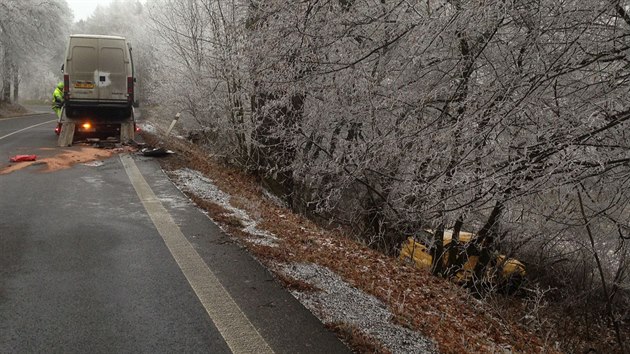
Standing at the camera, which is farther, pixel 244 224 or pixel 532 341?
pixel 244 224

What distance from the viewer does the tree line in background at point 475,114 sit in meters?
4.26

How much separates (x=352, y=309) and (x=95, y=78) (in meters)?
12.2

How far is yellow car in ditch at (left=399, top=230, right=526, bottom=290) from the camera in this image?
902 cm

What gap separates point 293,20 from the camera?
5.32m

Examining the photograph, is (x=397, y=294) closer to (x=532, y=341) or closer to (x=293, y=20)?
(x=532, y=341)

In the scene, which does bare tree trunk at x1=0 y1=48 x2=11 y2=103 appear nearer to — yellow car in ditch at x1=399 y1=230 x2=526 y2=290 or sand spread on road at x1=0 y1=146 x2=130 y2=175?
sand spread on road at x1=0 y1=146 x2=130 y2=175

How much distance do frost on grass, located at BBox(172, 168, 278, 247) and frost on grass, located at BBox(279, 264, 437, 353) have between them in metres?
0.93

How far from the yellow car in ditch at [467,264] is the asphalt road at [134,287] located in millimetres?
5147

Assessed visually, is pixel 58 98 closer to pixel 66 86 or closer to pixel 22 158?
pixel 66 86

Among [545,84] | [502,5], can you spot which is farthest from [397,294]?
[502,5]

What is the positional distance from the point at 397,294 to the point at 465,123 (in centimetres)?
182

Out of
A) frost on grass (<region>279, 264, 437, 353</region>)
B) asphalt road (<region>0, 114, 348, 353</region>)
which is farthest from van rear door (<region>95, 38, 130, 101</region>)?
frost on grass (<region>279, 264, 437, 353</region>)

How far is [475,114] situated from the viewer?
4.68m

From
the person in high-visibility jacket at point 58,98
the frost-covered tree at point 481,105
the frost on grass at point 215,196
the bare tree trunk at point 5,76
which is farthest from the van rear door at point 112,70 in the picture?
the bare tree trunk at point 5,76
